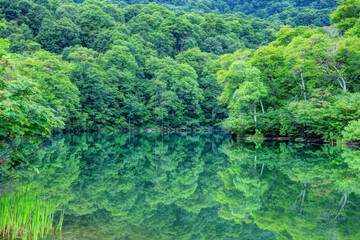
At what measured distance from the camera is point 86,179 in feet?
34.3

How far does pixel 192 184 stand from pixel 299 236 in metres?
4.91

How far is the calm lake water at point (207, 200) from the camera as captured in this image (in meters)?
5.62

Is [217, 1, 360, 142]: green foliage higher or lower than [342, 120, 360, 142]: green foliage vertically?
higher

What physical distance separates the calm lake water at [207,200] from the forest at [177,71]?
2.17 metres

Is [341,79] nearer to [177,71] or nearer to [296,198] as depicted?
[296,198]

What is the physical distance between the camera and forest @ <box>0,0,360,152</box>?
74.0ft

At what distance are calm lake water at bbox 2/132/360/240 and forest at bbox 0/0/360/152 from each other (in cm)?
217

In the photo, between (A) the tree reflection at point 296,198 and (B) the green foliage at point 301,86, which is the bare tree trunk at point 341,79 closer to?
(B) the green foliage at point 301,86

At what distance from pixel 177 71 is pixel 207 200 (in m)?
48.3

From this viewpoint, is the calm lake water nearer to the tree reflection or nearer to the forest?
the tree reflection

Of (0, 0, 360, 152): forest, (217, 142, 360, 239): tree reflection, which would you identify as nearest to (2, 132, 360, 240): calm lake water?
(217, 142, 360, 239): tree reflection

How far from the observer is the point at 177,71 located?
55125mm

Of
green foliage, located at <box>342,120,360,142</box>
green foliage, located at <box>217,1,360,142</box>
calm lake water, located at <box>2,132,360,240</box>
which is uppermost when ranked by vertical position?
green foliage, located at <box>217,1,360,142</box>

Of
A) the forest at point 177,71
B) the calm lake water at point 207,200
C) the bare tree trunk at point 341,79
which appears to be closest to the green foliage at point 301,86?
the bare tree trunk at point 341,79
